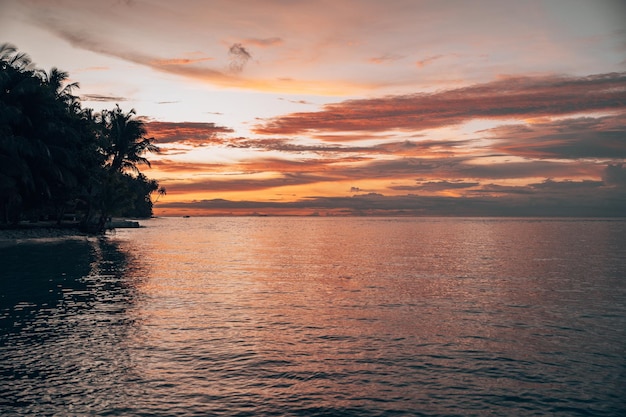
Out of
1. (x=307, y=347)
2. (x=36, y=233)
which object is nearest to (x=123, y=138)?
(x=36, y=233)

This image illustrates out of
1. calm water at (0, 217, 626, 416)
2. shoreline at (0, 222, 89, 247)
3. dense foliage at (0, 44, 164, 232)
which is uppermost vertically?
dense foliage at (0, 44, 164, 232)

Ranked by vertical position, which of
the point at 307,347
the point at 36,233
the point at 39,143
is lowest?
the point at 307,347

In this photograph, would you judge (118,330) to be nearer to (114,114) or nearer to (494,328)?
(494,328)

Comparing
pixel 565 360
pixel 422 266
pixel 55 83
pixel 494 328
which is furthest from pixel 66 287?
pixel 55 83

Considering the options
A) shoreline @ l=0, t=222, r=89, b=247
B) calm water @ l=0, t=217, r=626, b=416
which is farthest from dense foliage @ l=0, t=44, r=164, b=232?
calm water @ l=0, t=217, r=626, b=416

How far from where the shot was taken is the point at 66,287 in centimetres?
3206

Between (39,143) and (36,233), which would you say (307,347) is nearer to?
(39,143)

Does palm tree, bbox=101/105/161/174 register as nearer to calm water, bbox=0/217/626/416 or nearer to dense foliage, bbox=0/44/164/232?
dense foliage, bbox=0/44/164/232

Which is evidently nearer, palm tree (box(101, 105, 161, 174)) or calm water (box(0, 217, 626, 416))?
calm water (box(0, 217, 626, 416))

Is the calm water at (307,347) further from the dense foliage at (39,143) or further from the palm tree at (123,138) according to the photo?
the palm tree at (123,138)

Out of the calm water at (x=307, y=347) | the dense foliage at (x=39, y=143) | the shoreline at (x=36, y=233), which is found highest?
the dense foliage at (x=39, y=143)

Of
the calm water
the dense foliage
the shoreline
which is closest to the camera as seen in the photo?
the calm water

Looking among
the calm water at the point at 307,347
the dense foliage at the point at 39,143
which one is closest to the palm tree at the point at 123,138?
the dense foliage at the point at 39,143

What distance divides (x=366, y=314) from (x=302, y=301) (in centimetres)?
500
